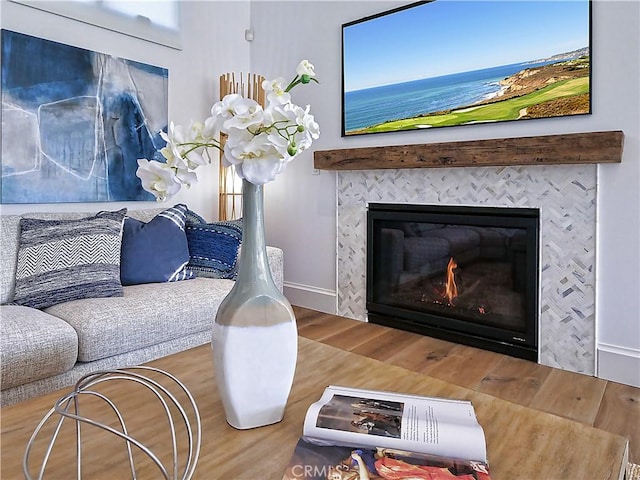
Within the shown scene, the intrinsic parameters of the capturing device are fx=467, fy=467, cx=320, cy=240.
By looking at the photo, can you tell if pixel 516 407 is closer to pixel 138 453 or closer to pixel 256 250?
pixel 256 250

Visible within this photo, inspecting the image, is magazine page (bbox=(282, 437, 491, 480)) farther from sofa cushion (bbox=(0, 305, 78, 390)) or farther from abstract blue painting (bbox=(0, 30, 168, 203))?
abstract blue painting (bbox=(0, 30, 168, 203))

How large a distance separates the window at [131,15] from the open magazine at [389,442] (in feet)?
9.49

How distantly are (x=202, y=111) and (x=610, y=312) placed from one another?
3.01 metres

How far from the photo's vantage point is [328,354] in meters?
1.43

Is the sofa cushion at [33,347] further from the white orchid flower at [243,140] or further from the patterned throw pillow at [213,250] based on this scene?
the white orchid flower at [243,140]

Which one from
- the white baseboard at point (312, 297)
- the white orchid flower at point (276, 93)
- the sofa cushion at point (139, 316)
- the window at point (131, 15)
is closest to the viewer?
the white orchid flower at point (276, 93)

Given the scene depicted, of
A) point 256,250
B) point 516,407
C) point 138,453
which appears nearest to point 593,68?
point 516,407

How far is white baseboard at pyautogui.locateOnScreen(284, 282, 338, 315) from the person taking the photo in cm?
351

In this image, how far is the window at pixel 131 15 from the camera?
2783mm

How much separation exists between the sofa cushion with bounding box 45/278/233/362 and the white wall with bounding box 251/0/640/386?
133 centimetres

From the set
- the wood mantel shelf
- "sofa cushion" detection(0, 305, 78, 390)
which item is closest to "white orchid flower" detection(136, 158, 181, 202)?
"sofa cushion" detection(0, 305, 78, 390)

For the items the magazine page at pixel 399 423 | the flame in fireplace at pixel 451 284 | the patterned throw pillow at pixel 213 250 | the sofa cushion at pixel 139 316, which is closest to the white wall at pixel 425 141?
the flame in fireplace at pixel 451 284

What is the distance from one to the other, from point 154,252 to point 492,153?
189 centimetres

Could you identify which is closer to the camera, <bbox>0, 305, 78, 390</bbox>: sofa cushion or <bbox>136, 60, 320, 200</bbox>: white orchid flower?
<bbox>136, 60, 320, 200</bbox>: white orchid flower
